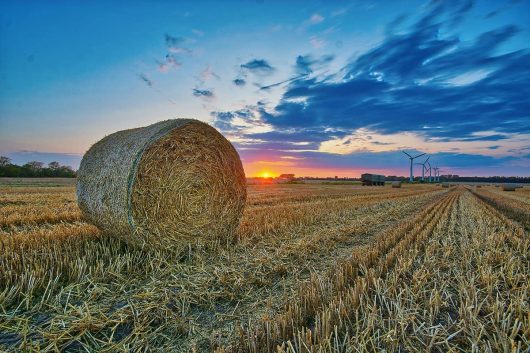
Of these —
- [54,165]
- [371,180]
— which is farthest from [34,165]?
[371,180]

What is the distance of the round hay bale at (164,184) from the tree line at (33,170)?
50266 millimetres

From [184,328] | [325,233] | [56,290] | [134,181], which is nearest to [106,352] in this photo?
[184,328]

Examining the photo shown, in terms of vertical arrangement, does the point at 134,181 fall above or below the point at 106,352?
above

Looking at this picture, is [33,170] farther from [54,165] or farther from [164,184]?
[164,184]

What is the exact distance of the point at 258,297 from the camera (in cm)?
399

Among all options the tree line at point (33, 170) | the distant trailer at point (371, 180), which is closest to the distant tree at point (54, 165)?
the tree line at point (33, 170)

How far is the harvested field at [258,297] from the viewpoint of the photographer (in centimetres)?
291

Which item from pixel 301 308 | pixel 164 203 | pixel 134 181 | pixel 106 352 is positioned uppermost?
pixel 134 181

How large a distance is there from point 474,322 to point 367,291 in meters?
1.07

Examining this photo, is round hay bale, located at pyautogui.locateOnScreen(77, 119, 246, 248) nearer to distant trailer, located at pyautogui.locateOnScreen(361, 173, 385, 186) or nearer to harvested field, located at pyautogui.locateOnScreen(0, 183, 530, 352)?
harvested field, located at pyautogui.locateOnScreen(0, 183, 530, 352)

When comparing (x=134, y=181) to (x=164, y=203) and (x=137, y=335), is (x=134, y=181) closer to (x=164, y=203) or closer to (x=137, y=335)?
(x=164, y=203)

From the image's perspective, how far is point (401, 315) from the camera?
3.17 m

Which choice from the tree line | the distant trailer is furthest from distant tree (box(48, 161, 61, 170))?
the distant trailer

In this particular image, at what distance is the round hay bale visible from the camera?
5707mm
